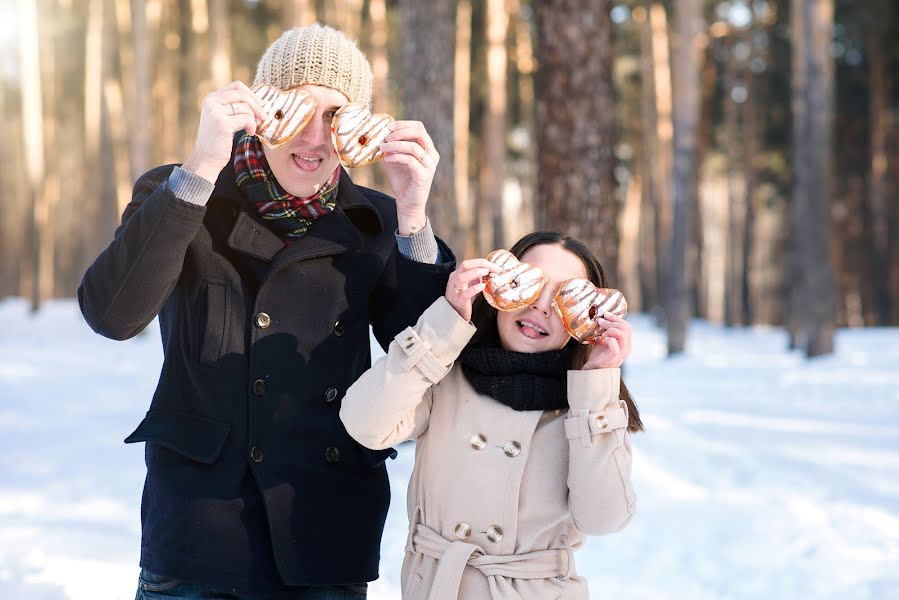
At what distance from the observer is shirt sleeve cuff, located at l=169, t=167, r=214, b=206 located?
2137 mm

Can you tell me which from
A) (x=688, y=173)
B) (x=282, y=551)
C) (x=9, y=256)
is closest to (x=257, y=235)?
(x=282, y=551)

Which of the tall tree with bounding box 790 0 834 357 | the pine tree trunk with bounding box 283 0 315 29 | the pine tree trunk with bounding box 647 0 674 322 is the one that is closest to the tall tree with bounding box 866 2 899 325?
the pine tree trunk with bounding box 647 0 674 322

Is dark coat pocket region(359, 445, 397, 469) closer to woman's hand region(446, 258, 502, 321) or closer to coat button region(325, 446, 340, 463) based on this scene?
coat button region(325, 446, 340, 463)

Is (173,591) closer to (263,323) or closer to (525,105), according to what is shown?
(263,323)

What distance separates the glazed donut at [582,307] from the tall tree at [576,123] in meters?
4.45

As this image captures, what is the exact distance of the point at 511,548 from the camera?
2.40 meters

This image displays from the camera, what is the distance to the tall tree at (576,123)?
690cm

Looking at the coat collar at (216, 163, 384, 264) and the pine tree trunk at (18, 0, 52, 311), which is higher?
the pine tree trunk at (18, 0, 52, 311)

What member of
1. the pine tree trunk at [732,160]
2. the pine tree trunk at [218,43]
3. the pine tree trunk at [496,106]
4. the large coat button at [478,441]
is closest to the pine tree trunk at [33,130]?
the pine tree trunk at [218,43]

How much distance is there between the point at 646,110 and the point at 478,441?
24735 millimetres

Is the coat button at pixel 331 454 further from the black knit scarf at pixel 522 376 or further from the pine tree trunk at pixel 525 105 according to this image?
the pine tree trunk at pixel 525 105

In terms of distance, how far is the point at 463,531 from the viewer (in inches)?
94.7

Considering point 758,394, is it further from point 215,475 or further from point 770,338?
point 770,338

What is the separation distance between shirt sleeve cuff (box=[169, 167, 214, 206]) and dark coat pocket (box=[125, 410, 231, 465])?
497 millimetres
